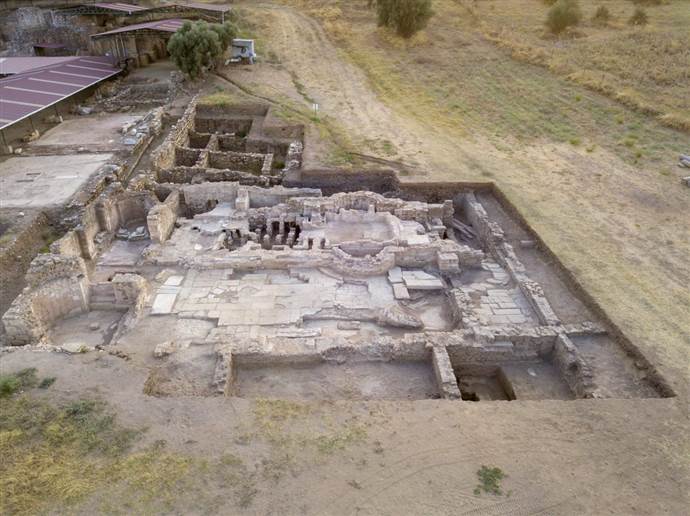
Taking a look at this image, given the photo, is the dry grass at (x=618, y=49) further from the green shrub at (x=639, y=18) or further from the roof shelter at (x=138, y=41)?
the roof shelter at (x=138, y=41)

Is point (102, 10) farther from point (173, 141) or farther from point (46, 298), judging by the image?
point (46, 298)

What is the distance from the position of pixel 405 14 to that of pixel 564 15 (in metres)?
11.5

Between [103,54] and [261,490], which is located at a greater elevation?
[103,54]

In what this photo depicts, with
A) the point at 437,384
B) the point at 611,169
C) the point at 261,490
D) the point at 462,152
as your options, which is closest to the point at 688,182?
the point at 611,169

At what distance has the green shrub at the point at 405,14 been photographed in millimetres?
36562

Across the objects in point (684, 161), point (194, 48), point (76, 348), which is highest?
point (194, 48)

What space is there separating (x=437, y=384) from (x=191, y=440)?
5.06 m

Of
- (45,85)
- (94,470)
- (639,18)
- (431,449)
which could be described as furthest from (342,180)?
(639,18)

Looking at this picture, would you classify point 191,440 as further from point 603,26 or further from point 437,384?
point 603,26

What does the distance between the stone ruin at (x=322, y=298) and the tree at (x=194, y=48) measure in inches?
449

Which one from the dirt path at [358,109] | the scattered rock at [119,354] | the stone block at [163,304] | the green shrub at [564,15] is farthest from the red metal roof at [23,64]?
the green shrub at [564,15]

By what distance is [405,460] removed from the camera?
8.36 metres

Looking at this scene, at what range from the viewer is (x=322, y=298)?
515 inches

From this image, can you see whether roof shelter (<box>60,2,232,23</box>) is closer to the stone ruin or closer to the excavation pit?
the stone ruin
